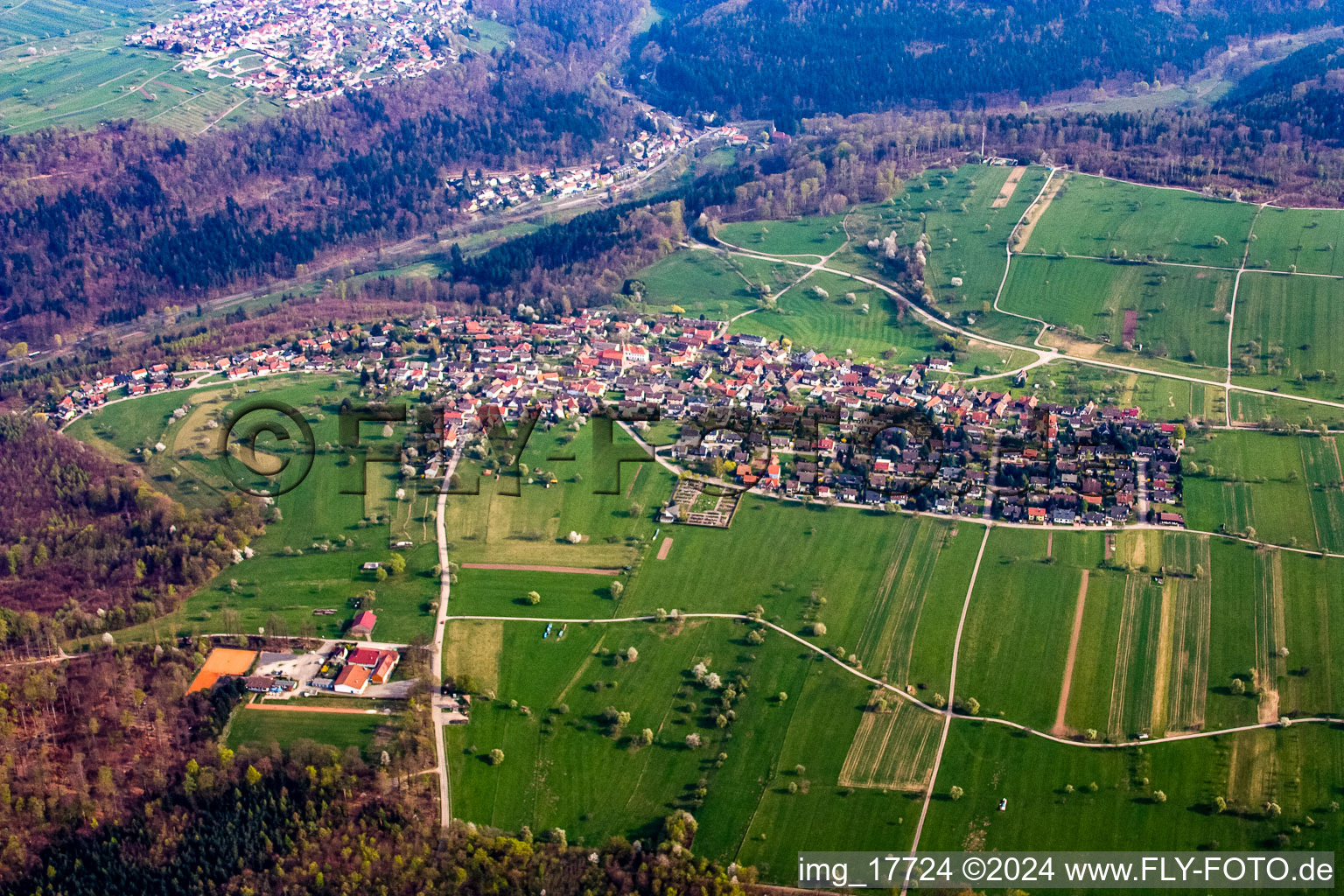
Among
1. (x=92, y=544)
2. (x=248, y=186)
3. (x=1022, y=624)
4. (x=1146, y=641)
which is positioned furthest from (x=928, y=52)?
(x=92, y=544)

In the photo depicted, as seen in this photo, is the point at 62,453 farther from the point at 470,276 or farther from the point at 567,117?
the point at 567,117

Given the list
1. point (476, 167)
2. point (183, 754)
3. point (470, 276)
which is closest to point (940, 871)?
point (183, 754)

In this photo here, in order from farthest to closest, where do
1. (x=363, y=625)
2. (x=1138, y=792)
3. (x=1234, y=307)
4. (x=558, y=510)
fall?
1. (x=1234, y=307)
2. (x=558, y=510)
3. (x=363, y=625)
4. (x=1138, y=792)

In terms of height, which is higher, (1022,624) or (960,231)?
(960,231)

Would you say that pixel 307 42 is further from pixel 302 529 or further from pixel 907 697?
pixel 907 697

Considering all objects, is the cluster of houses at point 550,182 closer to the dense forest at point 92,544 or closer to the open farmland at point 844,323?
the open farmland at point 844,323

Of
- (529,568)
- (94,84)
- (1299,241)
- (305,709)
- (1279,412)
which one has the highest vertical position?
(94,84)

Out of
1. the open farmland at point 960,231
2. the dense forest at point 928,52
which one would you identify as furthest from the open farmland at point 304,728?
the dense forest at point 928,52

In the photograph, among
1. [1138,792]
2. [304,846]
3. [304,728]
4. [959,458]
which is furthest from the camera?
[959,458]
